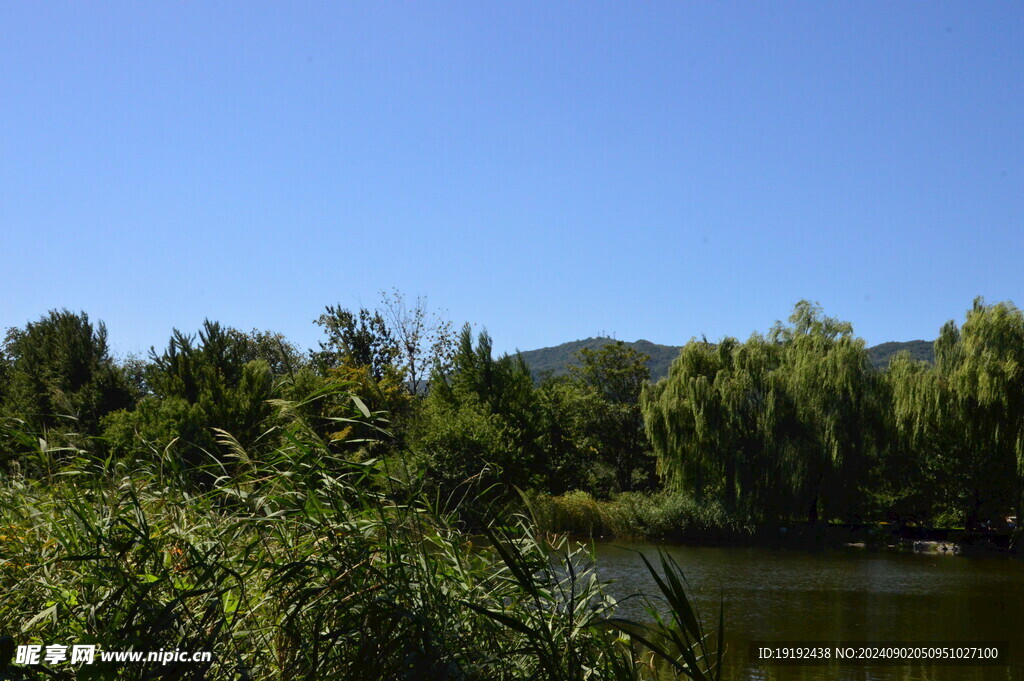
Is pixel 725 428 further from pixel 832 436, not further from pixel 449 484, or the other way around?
pixel 449 484

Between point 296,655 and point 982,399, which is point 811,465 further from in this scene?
point 296,655

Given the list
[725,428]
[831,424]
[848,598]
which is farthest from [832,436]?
[848,598]

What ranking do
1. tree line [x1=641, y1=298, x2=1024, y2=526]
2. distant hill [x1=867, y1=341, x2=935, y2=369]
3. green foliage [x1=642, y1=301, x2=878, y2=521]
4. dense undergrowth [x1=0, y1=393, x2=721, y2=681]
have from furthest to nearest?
distant hill [x1=867, y1=341, x2=935, y2=369] → green foliage [x1=642, y1=301, x2=878, y2=521] → tree line [x1=641, y1=298, x2=1024, y2=526] → dense undergrowth [x1=0, y1=393, x2=721, y2=681]

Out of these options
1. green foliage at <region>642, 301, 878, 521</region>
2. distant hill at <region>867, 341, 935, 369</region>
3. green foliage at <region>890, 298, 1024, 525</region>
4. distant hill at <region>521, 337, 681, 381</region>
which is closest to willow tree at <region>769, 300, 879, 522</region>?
green foliage at <region>642, 301, 878, 521</region>

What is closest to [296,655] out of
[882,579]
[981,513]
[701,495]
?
[882,579]

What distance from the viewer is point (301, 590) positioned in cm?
305

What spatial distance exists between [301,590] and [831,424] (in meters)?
21.6

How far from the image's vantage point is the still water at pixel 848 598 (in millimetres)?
10312

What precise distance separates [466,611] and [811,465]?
21.2 metres

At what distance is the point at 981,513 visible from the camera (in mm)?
22281

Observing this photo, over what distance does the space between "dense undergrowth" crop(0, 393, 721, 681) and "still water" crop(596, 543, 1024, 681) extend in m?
5.02

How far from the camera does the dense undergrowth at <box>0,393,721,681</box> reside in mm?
2877

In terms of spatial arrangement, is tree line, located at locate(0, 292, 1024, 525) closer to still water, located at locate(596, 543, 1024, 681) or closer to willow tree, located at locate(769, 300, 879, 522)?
willow tree, located at locate(769, 300, 879, 522)

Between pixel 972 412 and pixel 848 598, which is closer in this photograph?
pixel 848 598
